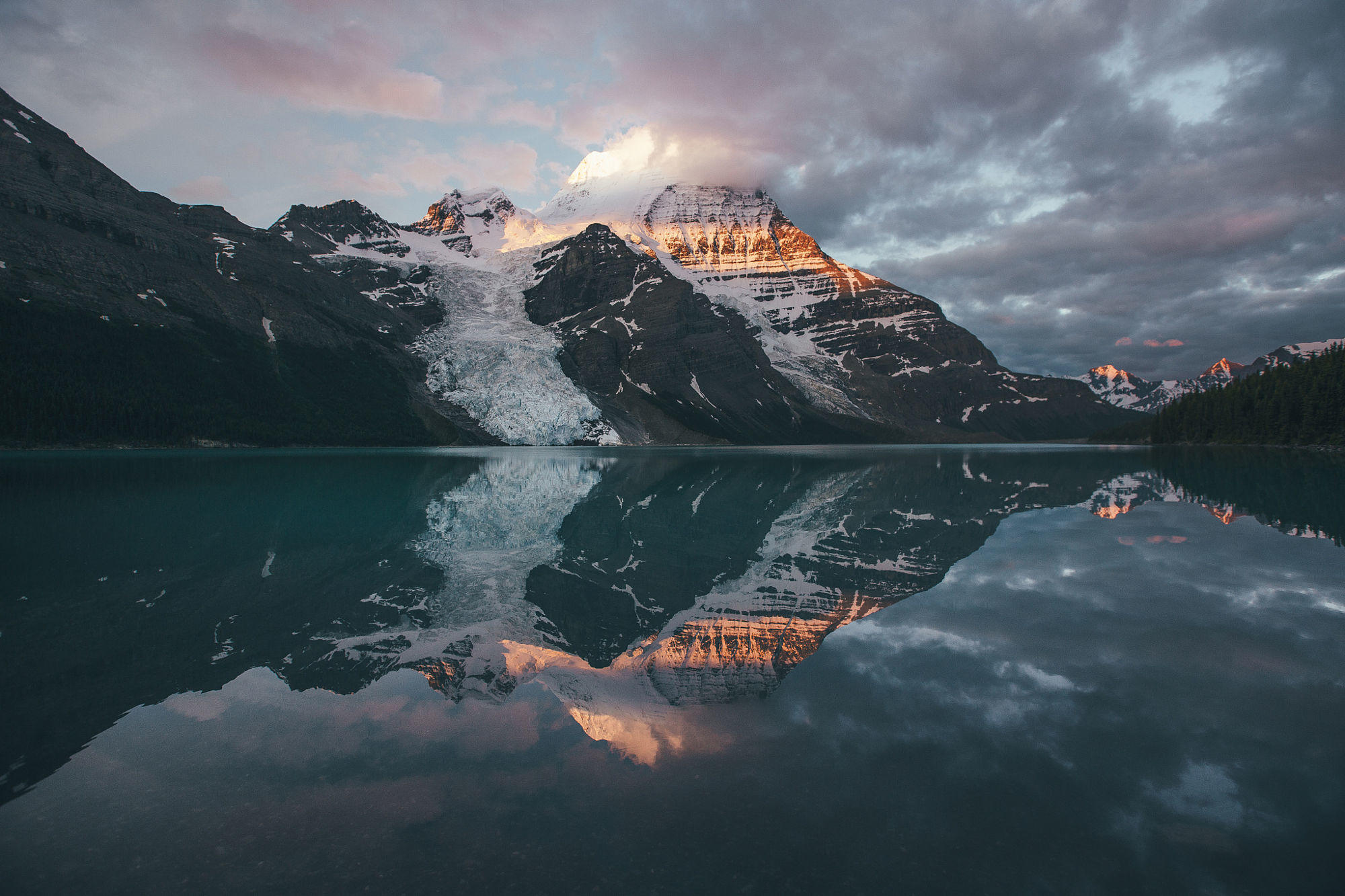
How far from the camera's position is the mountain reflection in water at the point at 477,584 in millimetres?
11266

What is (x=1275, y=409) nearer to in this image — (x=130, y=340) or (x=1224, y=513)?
(x=1224, y=513)

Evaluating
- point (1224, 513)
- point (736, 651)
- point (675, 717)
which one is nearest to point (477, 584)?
point (736, 651)

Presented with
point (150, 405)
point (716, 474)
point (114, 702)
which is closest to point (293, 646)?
point (114, 702)

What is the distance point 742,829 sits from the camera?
6734 mm

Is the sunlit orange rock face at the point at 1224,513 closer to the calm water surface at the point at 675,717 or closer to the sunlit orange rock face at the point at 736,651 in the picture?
the calm water surface at the point at 675,717

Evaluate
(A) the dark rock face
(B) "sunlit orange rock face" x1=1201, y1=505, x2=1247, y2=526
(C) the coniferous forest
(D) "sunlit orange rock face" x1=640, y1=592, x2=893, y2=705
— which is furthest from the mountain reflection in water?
(A) the dark rock face

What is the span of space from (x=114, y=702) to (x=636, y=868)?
9.70 meters

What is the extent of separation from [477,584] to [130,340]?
179 metres

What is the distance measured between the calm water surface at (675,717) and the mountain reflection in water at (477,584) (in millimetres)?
141

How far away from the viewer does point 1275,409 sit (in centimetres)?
10838

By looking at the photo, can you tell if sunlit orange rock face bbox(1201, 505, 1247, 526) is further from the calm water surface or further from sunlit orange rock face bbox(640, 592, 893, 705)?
sunlit orange rock face bbox(640, 592, 893, 705)

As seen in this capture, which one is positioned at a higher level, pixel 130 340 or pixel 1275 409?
pixel 130 340

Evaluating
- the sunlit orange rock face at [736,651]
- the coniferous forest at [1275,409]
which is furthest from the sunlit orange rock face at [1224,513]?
the coniferous forest at [1275,409]

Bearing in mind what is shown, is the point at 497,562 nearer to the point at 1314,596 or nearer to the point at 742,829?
the point at 742,829
